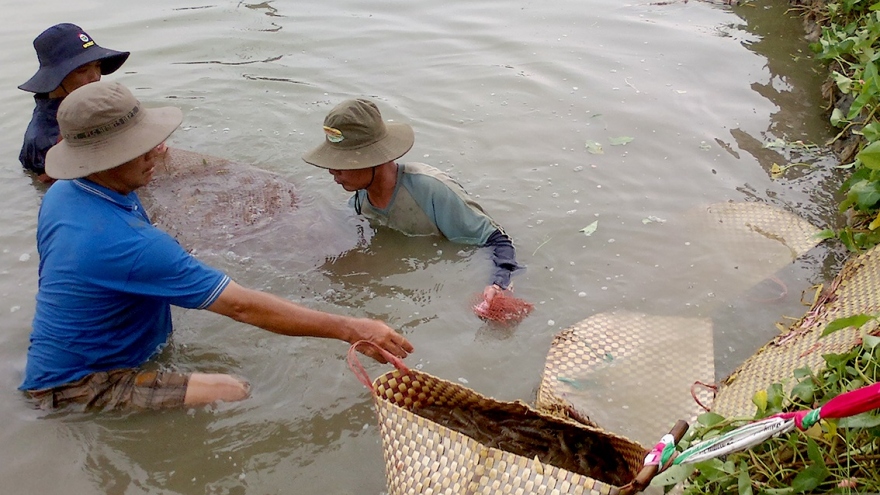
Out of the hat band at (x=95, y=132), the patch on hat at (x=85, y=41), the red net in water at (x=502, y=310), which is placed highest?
the hat band at (x=95, y=132)

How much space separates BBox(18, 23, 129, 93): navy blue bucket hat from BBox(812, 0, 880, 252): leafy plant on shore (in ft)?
15.4

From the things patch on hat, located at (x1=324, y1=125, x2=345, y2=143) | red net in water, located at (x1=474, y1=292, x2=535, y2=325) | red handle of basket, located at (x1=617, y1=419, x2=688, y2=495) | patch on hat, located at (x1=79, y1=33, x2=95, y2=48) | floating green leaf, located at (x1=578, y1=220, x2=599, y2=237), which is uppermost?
patch on hat, located at (x1=79, y1=33, x2=95, y2=48)

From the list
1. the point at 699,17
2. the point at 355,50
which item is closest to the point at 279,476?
the point at 355,50

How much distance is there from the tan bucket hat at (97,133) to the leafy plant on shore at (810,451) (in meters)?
2.53

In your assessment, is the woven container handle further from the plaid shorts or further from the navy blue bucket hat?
the navy blue bucket hat

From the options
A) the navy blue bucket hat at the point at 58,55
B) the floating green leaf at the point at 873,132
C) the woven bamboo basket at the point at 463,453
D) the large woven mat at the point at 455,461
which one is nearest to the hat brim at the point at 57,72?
the navy blue bucket hat at the point at 58,55

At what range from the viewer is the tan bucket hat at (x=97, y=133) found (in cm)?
295

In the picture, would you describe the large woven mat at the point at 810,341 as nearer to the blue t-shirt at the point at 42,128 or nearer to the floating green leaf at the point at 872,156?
the floating green leaf at the point at 872,156

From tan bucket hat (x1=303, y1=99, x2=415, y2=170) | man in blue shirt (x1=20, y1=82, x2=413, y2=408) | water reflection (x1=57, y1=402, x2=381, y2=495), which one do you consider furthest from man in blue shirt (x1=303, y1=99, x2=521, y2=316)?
water reflection (x1=57, y1=402, x2=381, y2=495)

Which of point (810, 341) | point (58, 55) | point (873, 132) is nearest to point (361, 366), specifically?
point (810, 341)

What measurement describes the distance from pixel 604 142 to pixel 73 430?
14.9 ft

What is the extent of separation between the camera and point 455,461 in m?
2.38

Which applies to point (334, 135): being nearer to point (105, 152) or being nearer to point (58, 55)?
point (105, 152)

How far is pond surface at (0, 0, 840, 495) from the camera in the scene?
349 centimetres
